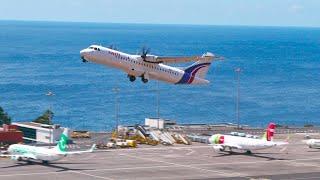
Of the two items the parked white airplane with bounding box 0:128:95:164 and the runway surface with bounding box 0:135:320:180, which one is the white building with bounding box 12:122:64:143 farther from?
the parked white airplane with bounding box 0:128:95:164

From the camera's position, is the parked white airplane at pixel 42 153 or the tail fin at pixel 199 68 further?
the parked white airplane at pixel 42 153

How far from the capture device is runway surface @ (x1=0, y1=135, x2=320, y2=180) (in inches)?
4060

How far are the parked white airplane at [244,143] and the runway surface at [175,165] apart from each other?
1.57m

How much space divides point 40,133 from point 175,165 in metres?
37.4

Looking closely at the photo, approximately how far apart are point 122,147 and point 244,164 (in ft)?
80.9

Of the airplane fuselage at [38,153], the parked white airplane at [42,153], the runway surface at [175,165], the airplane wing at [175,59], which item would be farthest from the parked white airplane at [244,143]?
the airplane wing at [175,59]

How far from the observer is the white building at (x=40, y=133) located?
137750mm

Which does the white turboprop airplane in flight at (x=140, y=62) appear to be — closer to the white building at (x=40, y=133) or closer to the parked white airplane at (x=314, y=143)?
the parked white airplane at (x=314, y=143)

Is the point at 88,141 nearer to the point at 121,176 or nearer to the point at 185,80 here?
the point at 121,176

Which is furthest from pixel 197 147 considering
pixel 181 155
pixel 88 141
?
pixel 88 141

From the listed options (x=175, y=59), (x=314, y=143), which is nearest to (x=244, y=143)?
(x=314, y=143)

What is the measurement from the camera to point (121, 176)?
101 metres

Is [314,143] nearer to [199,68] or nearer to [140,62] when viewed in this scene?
[199,68]

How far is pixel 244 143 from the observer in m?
128
